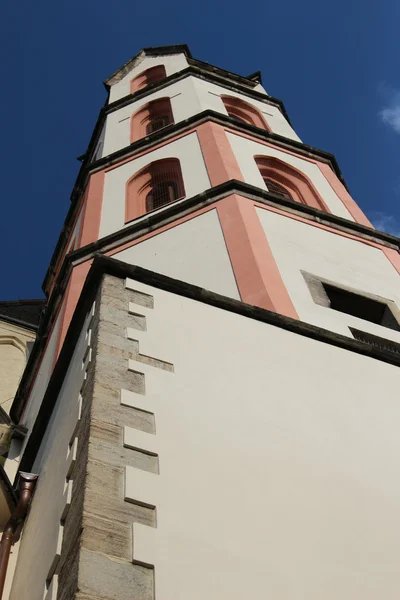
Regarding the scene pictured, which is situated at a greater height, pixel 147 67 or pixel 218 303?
pixel 147 67

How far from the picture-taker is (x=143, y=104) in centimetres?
1653

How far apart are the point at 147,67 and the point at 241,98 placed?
3.88 metres

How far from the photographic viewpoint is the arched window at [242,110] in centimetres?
1606

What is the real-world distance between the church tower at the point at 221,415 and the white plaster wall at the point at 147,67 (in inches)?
333

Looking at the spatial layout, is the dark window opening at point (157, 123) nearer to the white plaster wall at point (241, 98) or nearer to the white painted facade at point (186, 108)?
the white painted facade at point (186, 108)

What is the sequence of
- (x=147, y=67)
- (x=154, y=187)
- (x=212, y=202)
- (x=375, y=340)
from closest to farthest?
(x=375, y=340), (x=212, y=202), (x=154, y=187), (x=147, y=67)

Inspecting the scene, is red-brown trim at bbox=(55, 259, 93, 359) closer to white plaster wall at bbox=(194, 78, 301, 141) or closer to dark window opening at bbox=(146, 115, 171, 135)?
white plaster wall at bbox=(194, 78, 301, 141)

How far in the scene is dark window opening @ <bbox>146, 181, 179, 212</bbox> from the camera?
1194 centimetres

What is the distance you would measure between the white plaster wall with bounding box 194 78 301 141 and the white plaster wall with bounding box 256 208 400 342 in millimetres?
5246

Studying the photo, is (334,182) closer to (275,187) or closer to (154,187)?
(275,187)

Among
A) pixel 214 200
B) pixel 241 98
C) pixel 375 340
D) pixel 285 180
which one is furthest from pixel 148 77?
pixel 375 340

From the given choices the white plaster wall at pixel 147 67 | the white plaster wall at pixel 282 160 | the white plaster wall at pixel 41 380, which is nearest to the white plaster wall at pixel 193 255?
the white plaster wall at pixel 41 380

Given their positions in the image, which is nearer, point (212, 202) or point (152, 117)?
point (212, 202)

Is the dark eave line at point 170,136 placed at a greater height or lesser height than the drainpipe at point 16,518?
greater
